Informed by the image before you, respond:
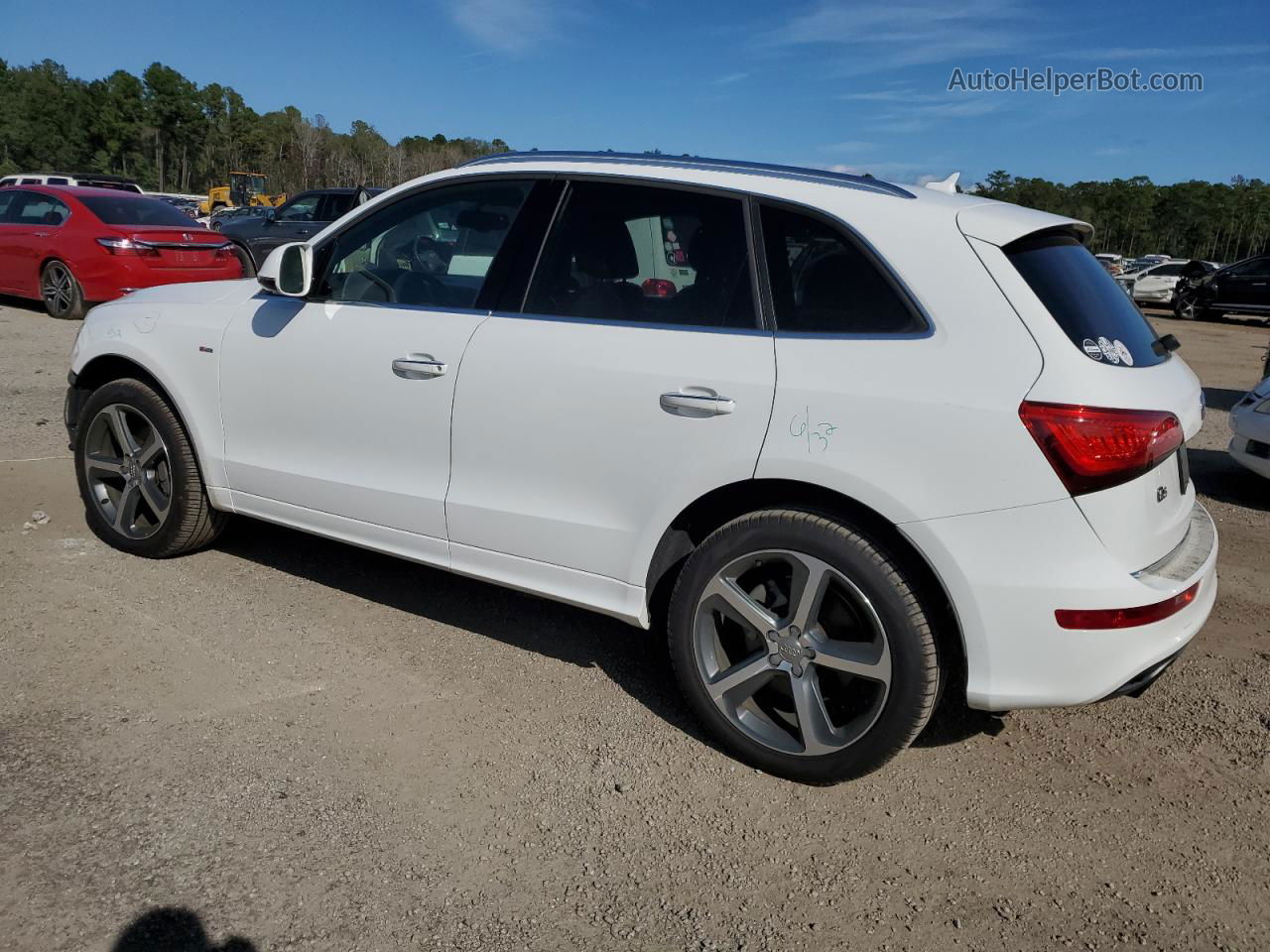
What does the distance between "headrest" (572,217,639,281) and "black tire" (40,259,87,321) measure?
10850 mm

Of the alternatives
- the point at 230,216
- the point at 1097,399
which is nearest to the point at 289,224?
the point at 230,216

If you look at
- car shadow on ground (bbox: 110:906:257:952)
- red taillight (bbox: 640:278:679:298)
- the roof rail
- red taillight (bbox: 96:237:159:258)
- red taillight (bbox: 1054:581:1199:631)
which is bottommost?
car shadow on ground (bbox: 110:906:257:952)

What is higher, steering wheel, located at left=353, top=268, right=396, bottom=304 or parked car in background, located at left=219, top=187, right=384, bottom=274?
parked car in background, located at left=219, top=187, right=384, bottom=274

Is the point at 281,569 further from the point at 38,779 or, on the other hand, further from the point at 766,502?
the point at 766,502

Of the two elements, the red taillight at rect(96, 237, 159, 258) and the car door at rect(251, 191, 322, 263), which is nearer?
the red taillight at rect(96, 237, 159, 258)

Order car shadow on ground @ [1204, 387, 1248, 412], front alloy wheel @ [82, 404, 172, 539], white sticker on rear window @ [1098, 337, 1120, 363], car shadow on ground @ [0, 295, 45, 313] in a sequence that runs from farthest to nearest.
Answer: car shadow on ground @ [0, 295, 45, 313], car shadow on ground @ [1204, 387, 1248, 412], front alloy wheel @ [82, 404, 172, 539], white sticker on rear window @ [1098, 337, 1120, 363]

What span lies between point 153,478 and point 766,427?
3.01 meters

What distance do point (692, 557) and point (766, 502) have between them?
29cm

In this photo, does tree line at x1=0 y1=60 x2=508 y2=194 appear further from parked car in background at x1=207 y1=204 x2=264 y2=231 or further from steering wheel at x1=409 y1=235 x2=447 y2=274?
steering wheel at x1=409 y1=235 x2=447 y2=274

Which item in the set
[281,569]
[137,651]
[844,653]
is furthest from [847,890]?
[281,569]

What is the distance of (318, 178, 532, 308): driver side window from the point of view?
3.61m

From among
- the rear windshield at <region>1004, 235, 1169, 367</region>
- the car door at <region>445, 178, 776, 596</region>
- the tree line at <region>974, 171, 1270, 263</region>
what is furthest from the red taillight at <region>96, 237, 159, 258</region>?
the tree line at <region>974, 171, 1270, 263</region>

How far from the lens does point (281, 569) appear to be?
4.63 m

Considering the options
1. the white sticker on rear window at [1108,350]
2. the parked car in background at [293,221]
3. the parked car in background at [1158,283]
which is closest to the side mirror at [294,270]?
the white sticker on rear window at [1108,350]
